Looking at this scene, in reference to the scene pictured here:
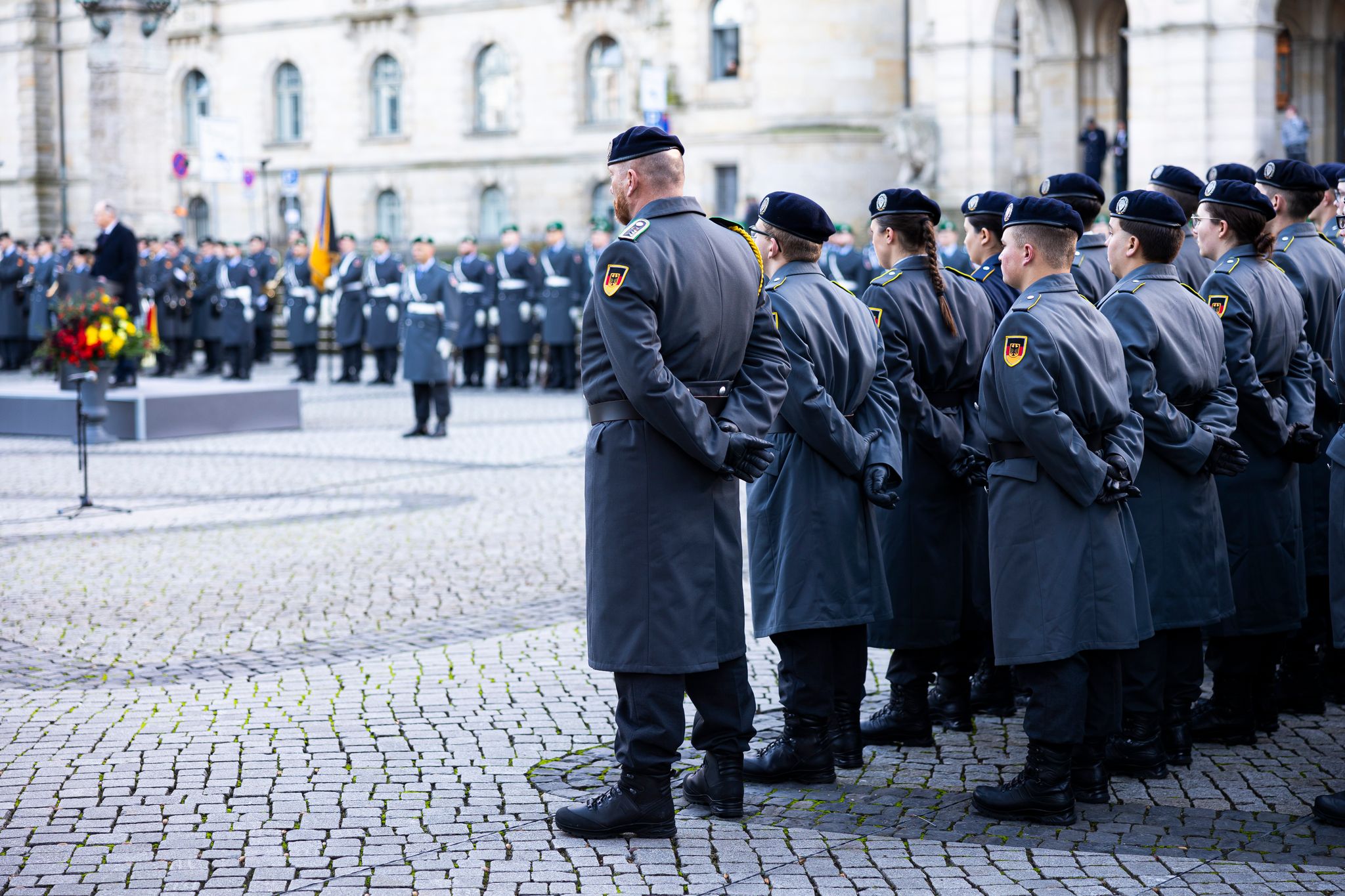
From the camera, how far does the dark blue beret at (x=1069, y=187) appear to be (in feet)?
22.3

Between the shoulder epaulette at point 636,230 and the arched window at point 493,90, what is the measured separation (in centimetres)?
4075

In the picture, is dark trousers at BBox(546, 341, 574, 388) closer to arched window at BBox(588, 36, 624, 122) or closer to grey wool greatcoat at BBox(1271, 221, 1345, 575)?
grey wool greatcoat at BBox(1271, 221, 1345, 575)

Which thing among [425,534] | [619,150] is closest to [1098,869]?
[619,150]

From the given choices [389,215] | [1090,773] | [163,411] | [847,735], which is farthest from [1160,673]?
[389,215]

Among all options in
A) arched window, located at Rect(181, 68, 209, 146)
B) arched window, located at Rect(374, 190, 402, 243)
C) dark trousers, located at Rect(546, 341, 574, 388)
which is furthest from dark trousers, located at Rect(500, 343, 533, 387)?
arched window, located at Rect(181, 68, 209, 146)

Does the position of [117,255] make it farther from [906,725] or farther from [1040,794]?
[1040,794]

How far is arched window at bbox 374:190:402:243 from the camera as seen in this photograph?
154 feet

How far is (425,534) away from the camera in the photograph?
11539mm

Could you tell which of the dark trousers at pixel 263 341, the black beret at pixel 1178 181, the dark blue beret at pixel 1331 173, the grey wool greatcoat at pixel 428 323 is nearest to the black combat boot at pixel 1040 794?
the black beret at pixel 1178 181

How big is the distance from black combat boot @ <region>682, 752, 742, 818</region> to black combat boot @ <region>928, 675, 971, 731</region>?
56.9 inches

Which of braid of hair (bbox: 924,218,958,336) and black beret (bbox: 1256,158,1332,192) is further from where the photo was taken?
black beret (bbox: 1256,158,1332,192)

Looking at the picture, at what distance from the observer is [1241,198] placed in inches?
267

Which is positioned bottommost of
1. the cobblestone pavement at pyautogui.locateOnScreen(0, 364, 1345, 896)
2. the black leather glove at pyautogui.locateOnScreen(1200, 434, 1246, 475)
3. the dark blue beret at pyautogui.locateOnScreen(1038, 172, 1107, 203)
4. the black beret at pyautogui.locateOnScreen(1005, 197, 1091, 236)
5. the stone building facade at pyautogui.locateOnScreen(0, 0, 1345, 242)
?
the cobblestone pavement at pyautogui.locateOnScreen(0, 364, 1345, 896)

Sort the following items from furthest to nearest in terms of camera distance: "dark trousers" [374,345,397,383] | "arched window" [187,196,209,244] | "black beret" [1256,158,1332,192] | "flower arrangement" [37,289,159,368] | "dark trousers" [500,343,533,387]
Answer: "arched window" [187,196,209,244], "dark trousers" [374,345,397,383], "dark trousers" [500,343,533,387], "flower arrangement" [37,289,159,368], "black beret" [1256,158,1332,192]
